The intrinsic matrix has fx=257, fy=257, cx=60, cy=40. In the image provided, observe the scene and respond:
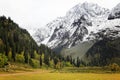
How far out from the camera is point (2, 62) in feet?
584

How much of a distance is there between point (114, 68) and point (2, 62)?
78.4 metres

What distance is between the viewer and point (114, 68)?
181 metres
